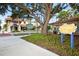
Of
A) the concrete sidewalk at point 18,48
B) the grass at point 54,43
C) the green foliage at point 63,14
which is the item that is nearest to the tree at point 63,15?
the green foliage at point 63,14

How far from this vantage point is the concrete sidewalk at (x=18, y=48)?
3385 millimetres

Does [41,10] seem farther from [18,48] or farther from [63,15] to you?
[18,48]

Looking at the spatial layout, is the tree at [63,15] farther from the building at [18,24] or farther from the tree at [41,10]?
the building at [18,24]

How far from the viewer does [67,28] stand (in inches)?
136

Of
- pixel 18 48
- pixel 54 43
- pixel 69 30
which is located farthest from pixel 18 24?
pixel 69 30

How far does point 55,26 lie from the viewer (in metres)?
3.47

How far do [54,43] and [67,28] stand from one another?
8.4 inches

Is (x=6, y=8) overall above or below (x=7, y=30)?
above

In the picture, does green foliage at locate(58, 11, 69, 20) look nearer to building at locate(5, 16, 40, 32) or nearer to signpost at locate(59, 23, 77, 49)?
signpost at locate(59, 23, 77, 49)

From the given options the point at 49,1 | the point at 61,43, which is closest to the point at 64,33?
the point at 61,43

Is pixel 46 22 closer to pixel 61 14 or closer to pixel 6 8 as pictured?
pixel 61 14

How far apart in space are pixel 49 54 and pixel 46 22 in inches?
14.1

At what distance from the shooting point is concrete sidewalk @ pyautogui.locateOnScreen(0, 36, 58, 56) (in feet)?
11.1

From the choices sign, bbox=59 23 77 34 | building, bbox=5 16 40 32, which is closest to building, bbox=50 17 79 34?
sign, bbox=59 23 77 34
